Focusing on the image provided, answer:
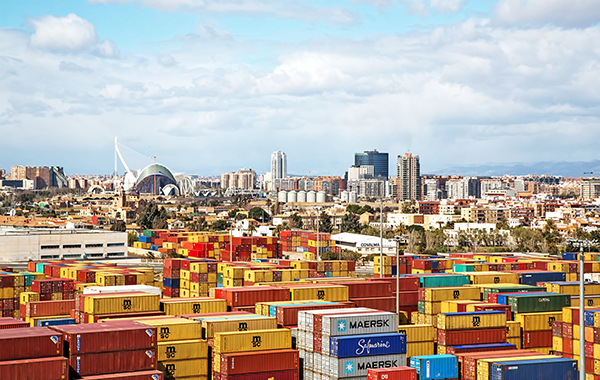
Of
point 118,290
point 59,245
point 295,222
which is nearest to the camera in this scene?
point 118,290

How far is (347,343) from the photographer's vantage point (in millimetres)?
20688

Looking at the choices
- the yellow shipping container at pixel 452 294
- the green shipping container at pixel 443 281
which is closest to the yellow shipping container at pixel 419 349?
the yellow shipping container at pixel 452 294

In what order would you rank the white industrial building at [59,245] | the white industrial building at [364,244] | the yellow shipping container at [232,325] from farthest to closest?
1. the white industrial building at [364,244]
2. the white industrial building at [59,245]
3. the yellow shipping container at [232,325]

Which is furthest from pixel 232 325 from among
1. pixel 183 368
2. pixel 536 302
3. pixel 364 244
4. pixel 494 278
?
pixel 364 244

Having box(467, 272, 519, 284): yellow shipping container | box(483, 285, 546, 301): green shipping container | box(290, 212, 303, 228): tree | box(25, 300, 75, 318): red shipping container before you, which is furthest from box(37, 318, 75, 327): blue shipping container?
box(290, 212, 303, 228): tree

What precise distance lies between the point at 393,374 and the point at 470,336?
534 cm

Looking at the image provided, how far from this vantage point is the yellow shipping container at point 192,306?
2481cm

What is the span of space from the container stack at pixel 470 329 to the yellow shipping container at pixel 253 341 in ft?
16.7

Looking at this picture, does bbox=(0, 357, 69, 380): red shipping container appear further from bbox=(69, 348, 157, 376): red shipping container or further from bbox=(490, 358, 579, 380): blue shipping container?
bbox=(490, 358, 579, 380): blue shipping container

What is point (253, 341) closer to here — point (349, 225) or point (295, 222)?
point (349, 225)

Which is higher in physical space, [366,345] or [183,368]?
[366,345]

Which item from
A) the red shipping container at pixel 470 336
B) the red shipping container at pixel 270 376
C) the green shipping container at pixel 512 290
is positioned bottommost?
the red shipping container at pixel 270 376

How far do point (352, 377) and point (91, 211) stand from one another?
123391 millimetres

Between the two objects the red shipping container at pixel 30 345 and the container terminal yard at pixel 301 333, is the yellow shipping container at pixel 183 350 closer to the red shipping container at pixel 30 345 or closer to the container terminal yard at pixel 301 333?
the container terminal yard at pixel 301 333
